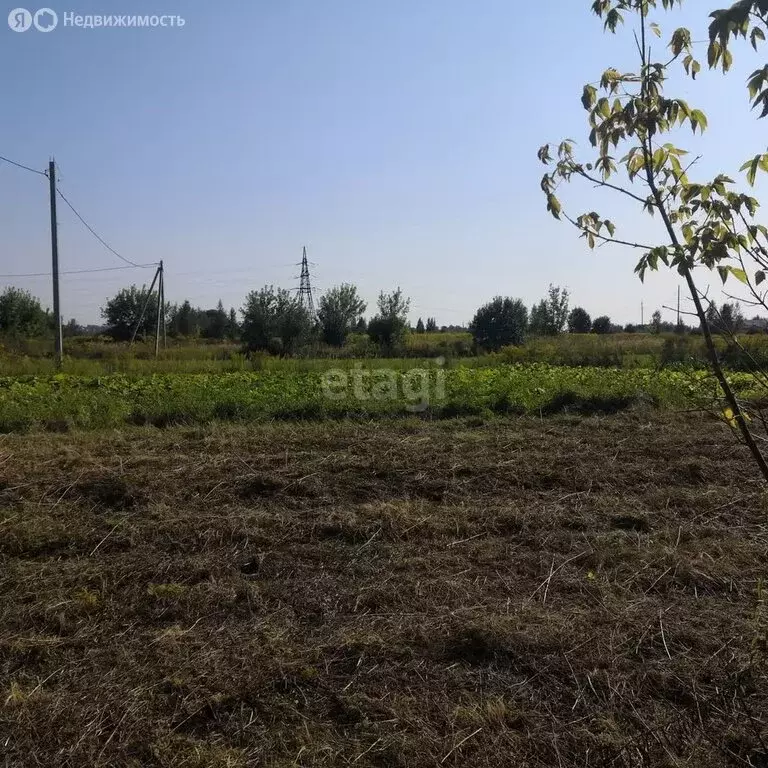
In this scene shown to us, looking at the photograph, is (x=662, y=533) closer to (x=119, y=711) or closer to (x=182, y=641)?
(x=182, y=641)

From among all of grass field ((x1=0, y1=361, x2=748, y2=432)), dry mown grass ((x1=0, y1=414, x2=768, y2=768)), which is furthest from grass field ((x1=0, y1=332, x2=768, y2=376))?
dry mown grass ((x1=0, y1=414, x2=768, y2=768))

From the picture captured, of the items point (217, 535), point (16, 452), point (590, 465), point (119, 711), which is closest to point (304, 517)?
point (217, 535)

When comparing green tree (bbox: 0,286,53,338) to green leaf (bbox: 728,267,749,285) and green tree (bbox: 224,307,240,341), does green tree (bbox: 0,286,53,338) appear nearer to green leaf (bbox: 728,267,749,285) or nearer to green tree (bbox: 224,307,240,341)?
green tree (bbox: 224,307,240,341)

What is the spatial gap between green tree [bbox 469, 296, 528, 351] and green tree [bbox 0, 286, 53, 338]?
21.7 metres

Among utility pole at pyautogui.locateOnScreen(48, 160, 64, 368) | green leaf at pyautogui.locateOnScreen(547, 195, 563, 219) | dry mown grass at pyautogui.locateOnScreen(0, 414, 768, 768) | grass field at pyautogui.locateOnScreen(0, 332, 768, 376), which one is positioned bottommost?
dry mown grass at pyautogui.locateOnScreen(0, 414, 768, 768)

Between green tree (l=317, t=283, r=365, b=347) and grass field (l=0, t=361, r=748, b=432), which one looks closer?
grass field (l=0, t=361, r=748, b=432)

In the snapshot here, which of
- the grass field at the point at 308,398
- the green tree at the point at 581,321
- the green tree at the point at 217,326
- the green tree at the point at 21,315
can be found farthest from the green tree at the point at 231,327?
the grass field at the point at 308,398

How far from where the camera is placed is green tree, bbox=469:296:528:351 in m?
30.3

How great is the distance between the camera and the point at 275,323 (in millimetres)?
27938

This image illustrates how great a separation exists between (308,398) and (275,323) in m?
19.4

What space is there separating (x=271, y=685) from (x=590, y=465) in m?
4.01

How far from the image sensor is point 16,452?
6.05m

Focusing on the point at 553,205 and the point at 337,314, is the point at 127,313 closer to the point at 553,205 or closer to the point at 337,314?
the point at 337,314

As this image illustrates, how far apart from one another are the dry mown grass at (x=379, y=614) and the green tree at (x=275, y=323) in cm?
2205
